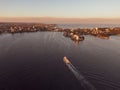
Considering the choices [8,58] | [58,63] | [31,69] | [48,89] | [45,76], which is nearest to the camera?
[48,89]

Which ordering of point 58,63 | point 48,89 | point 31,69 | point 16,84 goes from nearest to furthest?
1. point 48,89
2. point 16,84
3. point 31,69
4. point 58,63

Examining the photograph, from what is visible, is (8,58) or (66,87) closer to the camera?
(66,87)

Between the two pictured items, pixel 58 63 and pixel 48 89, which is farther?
pixel 58 63

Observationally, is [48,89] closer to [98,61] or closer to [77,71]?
[77,71]

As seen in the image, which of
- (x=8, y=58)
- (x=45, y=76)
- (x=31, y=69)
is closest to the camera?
(x=45, y=76)

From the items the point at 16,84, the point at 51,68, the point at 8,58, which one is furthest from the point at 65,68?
the point at 8,58

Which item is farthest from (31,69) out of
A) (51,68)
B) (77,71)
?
(77,71)

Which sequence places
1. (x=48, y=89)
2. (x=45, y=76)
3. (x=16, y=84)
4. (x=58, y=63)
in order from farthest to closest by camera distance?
(x=58, y=63), (x=45, y=76), (x=16, y=84), (x=48, y=89)

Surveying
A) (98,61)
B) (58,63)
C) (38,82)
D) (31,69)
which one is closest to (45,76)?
(38,82)

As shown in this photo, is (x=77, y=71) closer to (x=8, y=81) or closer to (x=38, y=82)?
(x=38, y=82)
